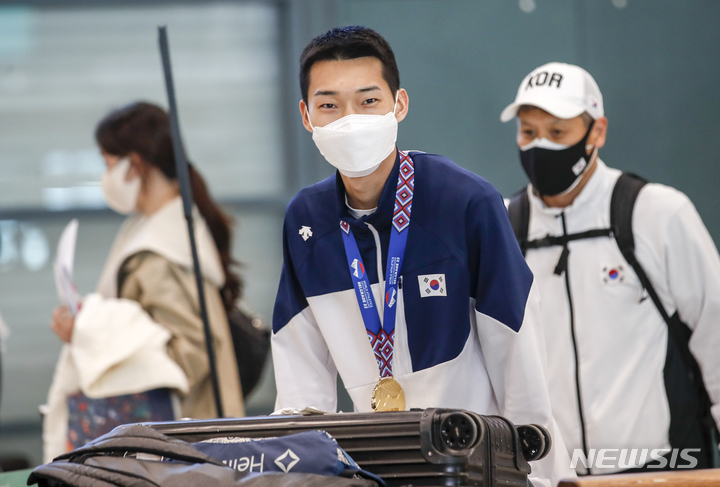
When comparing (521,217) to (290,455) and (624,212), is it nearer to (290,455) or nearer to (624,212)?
(624,212)

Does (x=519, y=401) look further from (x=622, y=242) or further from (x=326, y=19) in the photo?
(x=326, y=19)

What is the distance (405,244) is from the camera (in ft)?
6.31

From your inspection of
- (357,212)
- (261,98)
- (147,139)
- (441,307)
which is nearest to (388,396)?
(441,307)

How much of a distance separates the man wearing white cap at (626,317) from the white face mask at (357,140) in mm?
1259

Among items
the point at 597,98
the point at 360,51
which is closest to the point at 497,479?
the point at 360,51

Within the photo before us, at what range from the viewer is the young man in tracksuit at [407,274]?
1854 mm

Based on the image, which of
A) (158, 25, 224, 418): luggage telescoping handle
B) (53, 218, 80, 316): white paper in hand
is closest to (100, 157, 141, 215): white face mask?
(53, 218, 80, 316): white paper in hand

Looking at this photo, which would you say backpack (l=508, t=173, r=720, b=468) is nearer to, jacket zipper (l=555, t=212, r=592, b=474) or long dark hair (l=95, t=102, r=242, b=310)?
jacket zipper (l=555, t=212, r=592, b=474)

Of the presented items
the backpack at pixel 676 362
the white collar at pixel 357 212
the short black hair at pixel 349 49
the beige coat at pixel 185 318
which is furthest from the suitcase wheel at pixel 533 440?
the beige coat at pixel 185 318

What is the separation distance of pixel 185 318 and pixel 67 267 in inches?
22.8

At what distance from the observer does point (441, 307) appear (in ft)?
6.21

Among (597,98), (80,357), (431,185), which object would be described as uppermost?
(597,98)

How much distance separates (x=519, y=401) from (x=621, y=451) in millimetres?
1162

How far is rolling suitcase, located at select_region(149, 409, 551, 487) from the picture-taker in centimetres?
121
